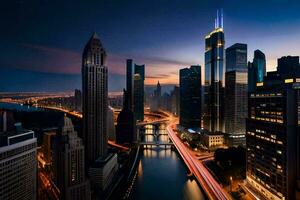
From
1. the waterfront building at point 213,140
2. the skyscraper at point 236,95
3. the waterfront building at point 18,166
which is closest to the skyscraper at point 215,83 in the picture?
the skyscraper at point 236,95

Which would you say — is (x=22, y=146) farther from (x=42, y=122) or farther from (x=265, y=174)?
(x=42, y=122)

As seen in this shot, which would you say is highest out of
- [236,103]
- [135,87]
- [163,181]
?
[135,87]

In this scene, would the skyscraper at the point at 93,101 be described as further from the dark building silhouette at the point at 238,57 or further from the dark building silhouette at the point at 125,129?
the dark building silhouette at the point at 238,57

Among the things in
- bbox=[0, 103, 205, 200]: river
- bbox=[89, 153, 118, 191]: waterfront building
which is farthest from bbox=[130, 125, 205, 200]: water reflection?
bbox=[89, 153, 118, 191]: waterfront building

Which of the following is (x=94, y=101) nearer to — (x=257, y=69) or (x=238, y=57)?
(x=238, y=57)

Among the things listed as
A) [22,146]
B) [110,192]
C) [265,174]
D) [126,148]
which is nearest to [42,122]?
[126,148]

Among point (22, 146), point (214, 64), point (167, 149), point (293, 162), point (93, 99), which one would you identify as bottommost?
point (167, 149)

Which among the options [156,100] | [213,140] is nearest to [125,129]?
[213,140]
